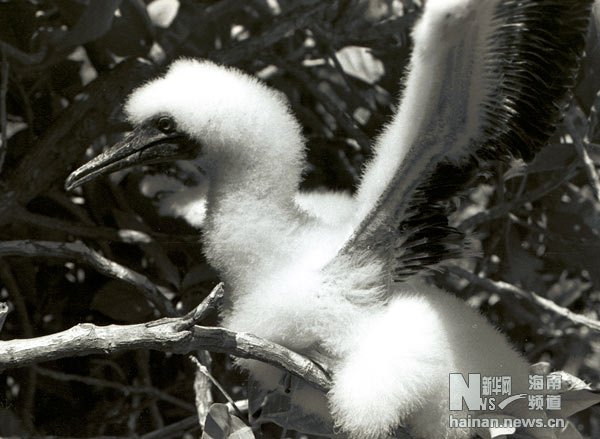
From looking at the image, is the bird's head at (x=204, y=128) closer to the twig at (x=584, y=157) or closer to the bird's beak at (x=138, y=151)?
the bird's beak at (x=138, y=151)

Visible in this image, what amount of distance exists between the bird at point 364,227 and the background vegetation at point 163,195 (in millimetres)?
182

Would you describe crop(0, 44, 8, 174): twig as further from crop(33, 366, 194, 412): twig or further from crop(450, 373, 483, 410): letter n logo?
crop(450, 373, 483, 410): letter n logo

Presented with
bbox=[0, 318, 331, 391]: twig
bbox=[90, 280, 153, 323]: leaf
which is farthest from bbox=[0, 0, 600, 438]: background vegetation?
bbox=[0, 318, 331, 391]: twig

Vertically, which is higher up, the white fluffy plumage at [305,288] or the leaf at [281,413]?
the white fluffy plumage at [305,288]

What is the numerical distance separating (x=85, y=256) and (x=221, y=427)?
0.28 metres

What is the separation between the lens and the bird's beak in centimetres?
68

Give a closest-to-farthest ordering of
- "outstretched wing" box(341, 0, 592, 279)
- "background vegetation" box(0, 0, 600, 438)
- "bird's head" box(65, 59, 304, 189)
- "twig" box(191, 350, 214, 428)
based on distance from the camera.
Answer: "outstretched wing" box(341, 0, 592, 279) < "bird's head" box(65, 59, 304, 189) < "twig" box(191, 350, 214, 428) < "background vegetation" box(0, 0, 600, 438)

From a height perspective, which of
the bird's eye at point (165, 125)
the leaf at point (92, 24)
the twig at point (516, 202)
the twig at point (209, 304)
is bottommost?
the twig at point (516, 202)

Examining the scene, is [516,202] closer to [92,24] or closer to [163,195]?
[163,195]

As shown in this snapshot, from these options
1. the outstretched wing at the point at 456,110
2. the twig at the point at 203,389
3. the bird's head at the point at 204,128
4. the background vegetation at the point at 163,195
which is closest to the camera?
the outstretched wing at the point at 456,110

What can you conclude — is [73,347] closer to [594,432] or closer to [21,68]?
[21,68]

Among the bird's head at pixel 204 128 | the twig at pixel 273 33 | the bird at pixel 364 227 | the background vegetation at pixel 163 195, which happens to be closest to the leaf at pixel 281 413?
the bird at pixel 364 227

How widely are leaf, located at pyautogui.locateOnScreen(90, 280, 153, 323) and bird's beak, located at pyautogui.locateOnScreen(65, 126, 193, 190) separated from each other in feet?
0.75

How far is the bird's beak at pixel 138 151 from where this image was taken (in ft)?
2.23
